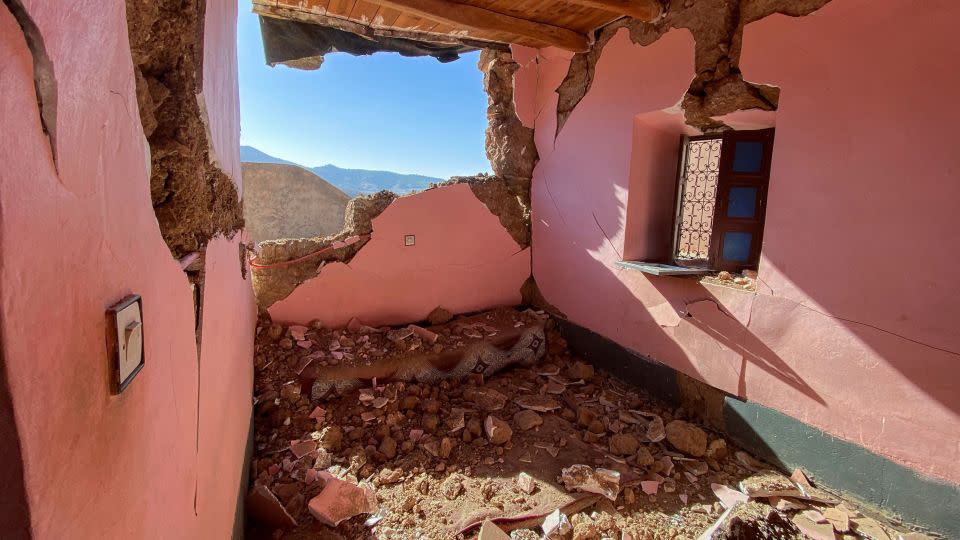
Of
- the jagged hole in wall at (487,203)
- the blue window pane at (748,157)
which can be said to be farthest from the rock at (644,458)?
the jagged hole in wall at (487,203)

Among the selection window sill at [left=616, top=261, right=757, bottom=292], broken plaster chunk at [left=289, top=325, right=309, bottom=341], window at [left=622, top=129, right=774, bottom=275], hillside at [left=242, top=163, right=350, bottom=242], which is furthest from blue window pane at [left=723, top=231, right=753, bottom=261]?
hillside at [left=242, top=163, right=350, bottom=242]

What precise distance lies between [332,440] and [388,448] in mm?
364

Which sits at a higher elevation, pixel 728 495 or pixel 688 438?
pixel 688 438

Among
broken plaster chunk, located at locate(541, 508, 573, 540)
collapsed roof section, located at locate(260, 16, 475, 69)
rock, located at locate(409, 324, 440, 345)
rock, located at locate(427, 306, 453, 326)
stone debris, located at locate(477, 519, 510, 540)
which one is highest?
collapsed roof section, located at locate(260, 16, 475, 69)

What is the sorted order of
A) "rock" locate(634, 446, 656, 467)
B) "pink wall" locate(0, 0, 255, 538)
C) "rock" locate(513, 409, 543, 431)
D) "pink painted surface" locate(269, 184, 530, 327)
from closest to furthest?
"pink wall" locate(0, 0, 255, 538), "rock" locate(634, 446, 656, 467), "rock" locate(513, 409, 543, 431), "pink painted surface" locate(269, 184, 530, 327)

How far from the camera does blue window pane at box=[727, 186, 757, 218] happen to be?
2877 mm

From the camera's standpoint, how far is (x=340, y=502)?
226cm

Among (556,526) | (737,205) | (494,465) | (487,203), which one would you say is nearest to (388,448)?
(494,465)

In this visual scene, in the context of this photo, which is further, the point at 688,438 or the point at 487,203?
the point at 487,203

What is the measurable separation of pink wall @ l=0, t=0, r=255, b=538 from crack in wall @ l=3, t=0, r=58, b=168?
1 cm

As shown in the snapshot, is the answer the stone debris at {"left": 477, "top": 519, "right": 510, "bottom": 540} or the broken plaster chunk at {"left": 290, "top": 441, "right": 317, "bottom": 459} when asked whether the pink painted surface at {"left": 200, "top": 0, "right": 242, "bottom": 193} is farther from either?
the stone debris at {"left": 477, "top": 519, "right": 510, "bottom": 540}

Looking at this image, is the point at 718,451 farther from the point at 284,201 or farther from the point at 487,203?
the point at 284,201

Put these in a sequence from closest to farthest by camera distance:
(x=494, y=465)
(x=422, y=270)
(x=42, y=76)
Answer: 1. (x=42, y=76)
2. (x=494, y=465)
3. (x=422, y=270)

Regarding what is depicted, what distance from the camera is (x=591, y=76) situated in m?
3.67
